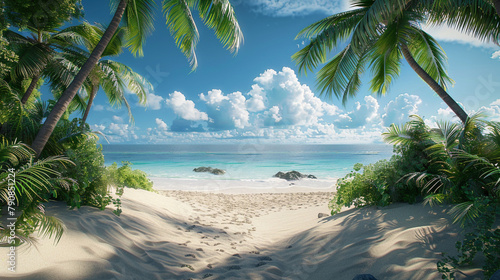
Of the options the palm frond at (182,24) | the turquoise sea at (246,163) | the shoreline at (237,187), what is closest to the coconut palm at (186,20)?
the palm frond at (182,24)

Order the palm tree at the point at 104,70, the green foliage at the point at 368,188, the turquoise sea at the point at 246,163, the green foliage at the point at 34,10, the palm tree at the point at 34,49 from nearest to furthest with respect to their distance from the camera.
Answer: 1. the green foliage at the point at 368,188
2. the green foliage at the point at 34,10
3. the palm tree at the point at 34,49
4. the palm tree at the point at 104,70
5. the turquoise sea at the point at 246,163

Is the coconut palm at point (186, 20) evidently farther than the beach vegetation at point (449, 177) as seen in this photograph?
Yes

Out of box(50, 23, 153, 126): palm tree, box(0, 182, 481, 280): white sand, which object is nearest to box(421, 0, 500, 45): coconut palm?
box(0, 182, 481, 280): white sand

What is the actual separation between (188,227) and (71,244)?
8.86 feet

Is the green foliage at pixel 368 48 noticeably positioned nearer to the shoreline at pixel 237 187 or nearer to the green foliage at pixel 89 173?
the green foliage at pixel 89 173

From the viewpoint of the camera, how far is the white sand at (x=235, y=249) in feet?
8.85

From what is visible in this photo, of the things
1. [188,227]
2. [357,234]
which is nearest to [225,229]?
[188,227]

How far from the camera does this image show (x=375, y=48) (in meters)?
6.91

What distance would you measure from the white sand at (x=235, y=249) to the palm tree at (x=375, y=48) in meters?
3.48

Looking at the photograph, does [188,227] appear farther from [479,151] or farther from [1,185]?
[479,151]

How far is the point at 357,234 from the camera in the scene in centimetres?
385

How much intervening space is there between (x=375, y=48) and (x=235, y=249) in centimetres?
664

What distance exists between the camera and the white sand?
2.70m

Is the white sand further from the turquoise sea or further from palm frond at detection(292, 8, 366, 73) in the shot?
the turquoise sea
